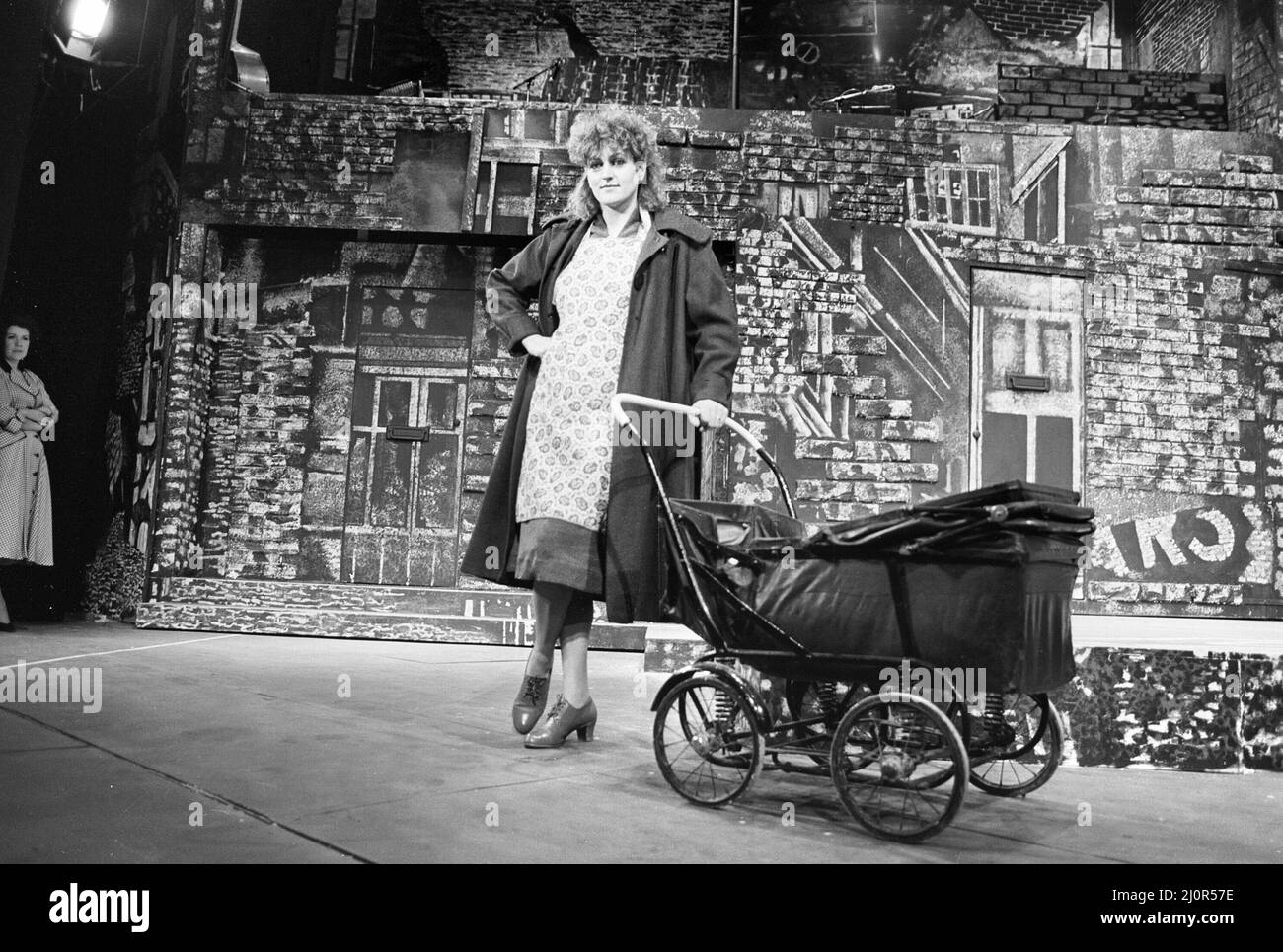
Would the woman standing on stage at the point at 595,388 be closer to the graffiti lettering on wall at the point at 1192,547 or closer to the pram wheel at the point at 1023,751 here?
the pram wheel at the point at 1023,751

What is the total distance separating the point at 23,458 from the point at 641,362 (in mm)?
5612

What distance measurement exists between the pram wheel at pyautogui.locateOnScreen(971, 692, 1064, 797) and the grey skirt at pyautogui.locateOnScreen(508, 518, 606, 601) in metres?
1.17

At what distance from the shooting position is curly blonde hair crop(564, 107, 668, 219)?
3021mm

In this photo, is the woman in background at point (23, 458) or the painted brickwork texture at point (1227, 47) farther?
the painted brickwork texture at point (1227, 47)

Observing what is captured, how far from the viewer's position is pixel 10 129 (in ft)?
14.8

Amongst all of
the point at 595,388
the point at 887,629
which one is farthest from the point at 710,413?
the point at 887,629

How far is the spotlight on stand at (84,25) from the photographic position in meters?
7.31

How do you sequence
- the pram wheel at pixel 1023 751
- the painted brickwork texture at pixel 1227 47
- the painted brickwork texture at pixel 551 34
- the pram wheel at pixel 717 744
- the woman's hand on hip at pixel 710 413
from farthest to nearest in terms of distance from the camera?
the painted brickwork texture at pixel 551 34
the painted brickwork texture at pixel 1227 47
the woman's hand on hip at pixel 710 413
the pram wheel at pixel 1023 751
the pram wheel at pixel 717 744

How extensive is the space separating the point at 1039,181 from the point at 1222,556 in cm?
307

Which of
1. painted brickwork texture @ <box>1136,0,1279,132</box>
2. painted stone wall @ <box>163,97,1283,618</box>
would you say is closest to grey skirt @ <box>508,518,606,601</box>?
painted stone wall @ <box>163,97,1283,618</box>

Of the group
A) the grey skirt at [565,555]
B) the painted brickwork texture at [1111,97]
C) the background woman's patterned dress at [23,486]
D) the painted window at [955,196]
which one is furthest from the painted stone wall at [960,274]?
the grey skirt at [565,555]

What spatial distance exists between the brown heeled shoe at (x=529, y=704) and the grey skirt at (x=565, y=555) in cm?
40
